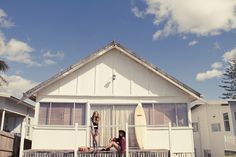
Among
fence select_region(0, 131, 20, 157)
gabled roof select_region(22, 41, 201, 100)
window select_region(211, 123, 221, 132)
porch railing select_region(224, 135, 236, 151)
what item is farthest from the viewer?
window select_region(211, 123, 221, 132)

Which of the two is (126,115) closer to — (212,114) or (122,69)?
(122,69)

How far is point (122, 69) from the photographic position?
45.1 feet

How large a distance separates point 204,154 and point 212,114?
3.33 meters

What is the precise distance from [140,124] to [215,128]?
947 centimetres

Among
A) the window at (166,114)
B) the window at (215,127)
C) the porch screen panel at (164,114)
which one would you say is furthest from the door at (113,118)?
the window at (215,127)

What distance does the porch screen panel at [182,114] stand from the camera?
13141mm

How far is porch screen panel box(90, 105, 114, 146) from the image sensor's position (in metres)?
12.9

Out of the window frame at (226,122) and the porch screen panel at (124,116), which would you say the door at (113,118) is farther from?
the window frame at (226,122)

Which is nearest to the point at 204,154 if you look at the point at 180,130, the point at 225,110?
the point at 225,110

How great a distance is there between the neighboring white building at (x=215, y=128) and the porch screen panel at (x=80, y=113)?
365 inches

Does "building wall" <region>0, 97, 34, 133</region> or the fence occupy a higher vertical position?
"building wall" <region>0, 97, 34, 133</region>

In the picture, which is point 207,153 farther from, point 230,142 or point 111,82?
point 111,82

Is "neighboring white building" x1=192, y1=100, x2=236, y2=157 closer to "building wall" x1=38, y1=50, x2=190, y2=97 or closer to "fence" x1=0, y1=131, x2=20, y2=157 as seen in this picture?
"building wall" x1=38, y1=50, x2=190, y2=97

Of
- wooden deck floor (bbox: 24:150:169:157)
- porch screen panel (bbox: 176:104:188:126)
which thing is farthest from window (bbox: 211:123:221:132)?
wooden deck floor (bbox: 24:150:169:157)
